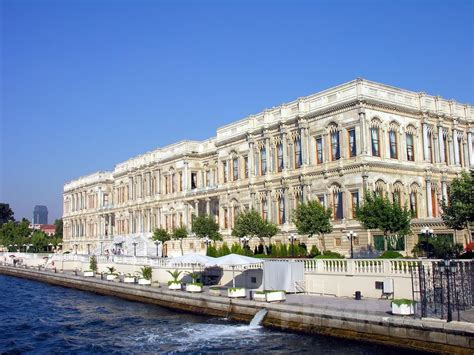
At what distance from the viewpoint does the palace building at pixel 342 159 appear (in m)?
43.4

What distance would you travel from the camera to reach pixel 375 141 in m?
44.1

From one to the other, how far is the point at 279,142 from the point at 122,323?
27601 mm

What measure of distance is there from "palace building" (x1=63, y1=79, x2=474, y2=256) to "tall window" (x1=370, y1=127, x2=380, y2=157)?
0.08 meters

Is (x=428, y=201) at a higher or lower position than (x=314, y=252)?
higher

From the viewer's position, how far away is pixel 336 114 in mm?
45344

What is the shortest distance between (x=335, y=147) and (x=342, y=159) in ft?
4.88

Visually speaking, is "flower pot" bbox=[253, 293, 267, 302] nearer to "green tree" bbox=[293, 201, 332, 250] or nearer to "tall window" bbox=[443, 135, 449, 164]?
"green tree" bbox=[293, 201, 332, 250]

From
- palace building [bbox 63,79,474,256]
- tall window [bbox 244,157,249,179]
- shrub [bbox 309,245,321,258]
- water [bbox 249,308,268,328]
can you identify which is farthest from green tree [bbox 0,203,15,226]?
water [bbox 249,308,268,328]

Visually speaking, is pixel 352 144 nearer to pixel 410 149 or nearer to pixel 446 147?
pixel 410 149

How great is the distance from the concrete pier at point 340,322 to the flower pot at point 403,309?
0.36 metres

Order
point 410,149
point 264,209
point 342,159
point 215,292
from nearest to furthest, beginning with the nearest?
point 215,292 → point 342,159 → point 410,149 → point 264,209

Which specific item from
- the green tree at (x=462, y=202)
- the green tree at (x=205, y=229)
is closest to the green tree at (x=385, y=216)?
the green tree at (x=462, y=202)

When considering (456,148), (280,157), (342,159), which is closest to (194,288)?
(342,159)

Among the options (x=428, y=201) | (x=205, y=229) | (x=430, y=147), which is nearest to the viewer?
(x=428, y=201)
